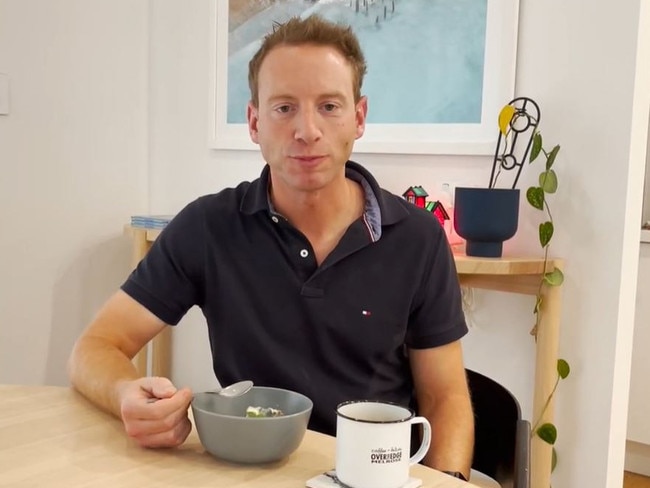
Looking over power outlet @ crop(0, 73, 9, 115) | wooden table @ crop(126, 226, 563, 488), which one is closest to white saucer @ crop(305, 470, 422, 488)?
wooden table @ crop(126, 226, 563, 488)

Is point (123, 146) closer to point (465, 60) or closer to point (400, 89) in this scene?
point (400, 89)

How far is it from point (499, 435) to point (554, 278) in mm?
662

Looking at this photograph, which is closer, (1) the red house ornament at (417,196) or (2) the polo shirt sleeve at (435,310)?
(2) the polo shirt sleeve at (435,310)

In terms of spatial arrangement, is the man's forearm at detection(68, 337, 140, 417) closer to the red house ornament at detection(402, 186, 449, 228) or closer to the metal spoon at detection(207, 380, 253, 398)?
the metal spoon at detection(207, 380, 253, 398)

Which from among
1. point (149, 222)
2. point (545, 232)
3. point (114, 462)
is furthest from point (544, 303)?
point (149, 222)

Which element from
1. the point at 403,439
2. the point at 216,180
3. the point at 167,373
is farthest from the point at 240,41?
the point at 403,439

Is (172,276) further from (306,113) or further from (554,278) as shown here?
(554,278)

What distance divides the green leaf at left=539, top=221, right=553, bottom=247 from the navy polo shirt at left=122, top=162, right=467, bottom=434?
535 mm

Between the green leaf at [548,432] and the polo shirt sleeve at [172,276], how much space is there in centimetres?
95

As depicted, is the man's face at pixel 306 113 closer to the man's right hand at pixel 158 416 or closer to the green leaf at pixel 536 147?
the man's right hand at pixel 158 416

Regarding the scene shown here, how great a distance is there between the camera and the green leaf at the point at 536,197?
6.01 feet

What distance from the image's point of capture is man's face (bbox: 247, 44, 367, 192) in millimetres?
1309

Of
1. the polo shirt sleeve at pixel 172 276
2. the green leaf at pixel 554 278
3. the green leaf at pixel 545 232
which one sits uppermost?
the green leaf at pixel 545 232

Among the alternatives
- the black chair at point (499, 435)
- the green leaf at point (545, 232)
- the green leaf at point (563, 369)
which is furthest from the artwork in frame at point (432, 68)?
the black chair at point (499, 435)
